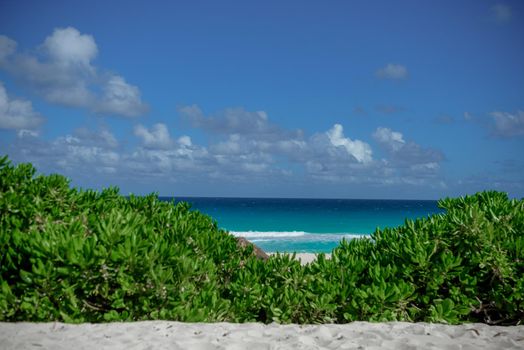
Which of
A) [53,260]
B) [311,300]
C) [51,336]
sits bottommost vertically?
[51,336]

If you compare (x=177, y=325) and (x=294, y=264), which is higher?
(x=294, y=264)

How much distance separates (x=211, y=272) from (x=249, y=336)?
143cm

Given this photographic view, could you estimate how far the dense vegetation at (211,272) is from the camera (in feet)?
16.4

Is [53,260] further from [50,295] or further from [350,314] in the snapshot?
[350,314]

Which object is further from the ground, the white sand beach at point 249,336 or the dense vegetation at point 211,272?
the dense vegetation at point 211,272

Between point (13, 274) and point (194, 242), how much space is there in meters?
2.43

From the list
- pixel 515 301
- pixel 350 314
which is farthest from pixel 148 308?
pixel 515 301

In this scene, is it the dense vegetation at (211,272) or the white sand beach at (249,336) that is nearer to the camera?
the white sand beach at (249,336)

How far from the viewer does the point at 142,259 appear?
202 inches

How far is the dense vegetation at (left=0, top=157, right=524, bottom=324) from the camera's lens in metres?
5.00

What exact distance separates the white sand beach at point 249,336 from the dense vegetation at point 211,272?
1.12 ft

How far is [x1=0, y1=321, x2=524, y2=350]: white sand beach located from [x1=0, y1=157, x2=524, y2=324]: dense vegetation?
1.12ft

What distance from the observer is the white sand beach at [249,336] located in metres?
4.28

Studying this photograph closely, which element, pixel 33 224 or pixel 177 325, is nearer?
pixel 177 325
